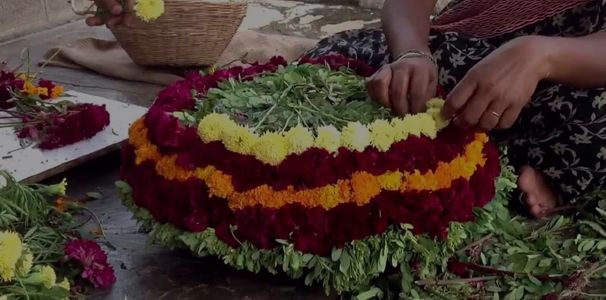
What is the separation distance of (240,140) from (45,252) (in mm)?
397

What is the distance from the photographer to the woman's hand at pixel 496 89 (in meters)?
1.30

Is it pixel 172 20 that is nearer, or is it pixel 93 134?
pixel 93 134

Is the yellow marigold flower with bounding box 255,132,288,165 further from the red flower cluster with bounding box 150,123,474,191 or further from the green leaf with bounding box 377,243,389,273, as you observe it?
the green leaf with bounding box 377,243,389,273

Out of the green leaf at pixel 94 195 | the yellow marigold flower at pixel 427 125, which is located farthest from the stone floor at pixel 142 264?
the yellow marigold flower at pixel 427 125

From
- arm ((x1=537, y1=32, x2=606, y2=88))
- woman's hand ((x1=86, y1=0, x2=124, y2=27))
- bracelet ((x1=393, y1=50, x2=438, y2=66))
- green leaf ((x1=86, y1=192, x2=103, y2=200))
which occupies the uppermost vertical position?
woman's hand ((x1=86, y1=0, x2=124, y2=27))

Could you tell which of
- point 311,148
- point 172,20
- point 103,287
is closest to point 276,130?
point 311,148

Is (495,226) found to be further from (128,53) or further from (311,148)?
(128,53)

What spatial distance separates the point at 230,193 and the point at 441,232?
0.35 metres

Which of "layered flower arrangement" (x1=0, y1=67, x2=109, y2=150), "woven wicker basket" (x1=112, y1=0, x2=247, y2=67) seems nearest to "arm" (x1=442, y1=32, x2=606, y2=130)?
"layered flower arrangement" (x1=0, y1=67, x2=109, y2=150)

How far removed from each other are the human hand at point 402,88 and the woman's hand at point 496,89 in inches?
4.2

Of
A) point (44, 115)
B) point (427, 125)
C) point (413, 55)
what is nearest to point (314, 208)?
point (427, 125)

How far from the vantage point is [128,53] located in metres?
2.79

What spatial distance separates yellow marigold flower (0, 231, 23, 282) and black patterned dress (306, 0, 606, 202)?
103cm

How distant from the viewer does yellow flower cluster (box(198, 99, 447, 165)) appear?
50.4 inches
